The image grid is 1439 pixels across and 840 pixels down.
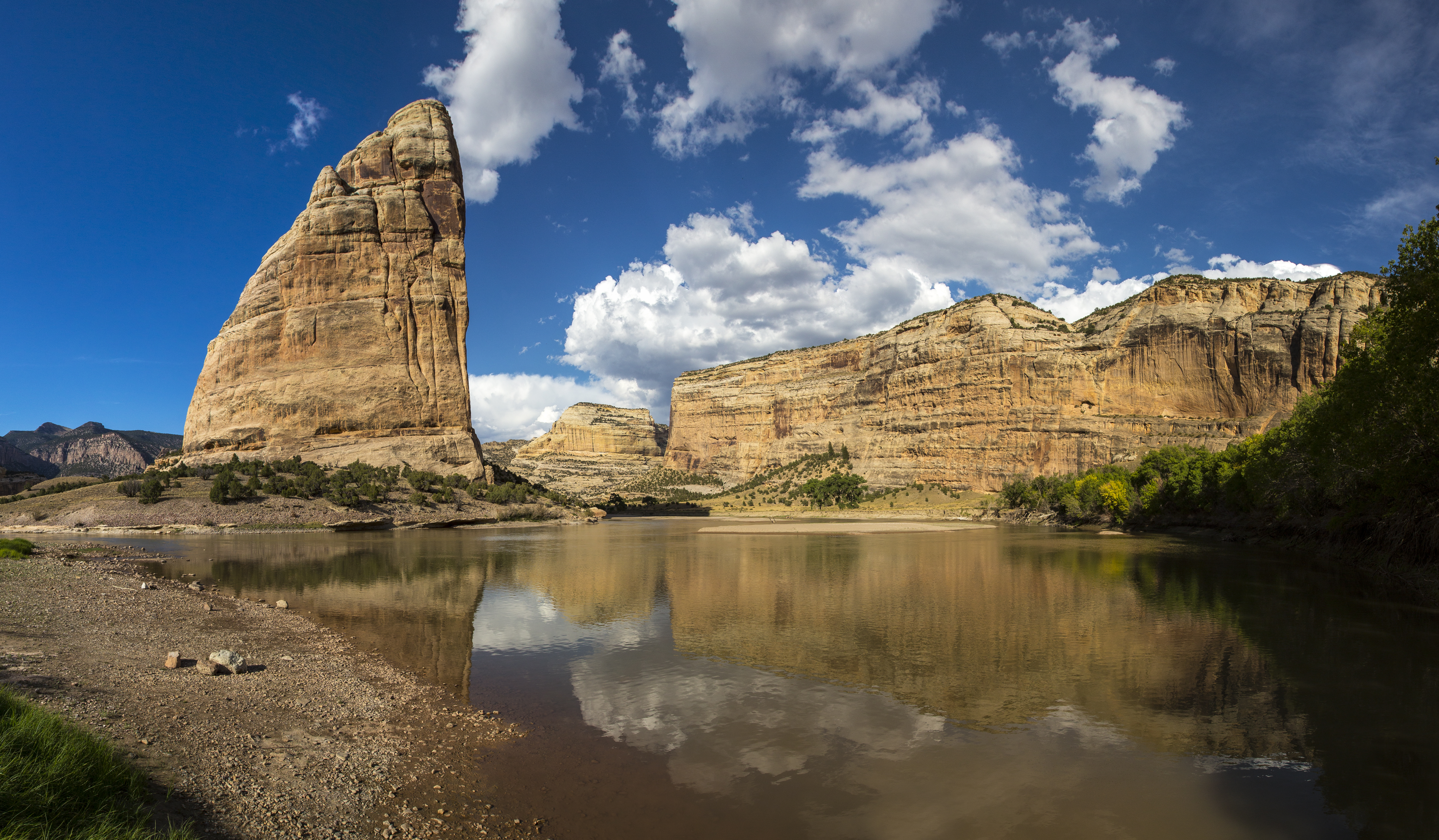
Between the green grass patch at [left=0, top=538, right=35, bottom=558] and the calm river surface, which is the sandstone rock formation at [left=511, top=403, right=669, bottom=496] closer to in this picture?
the green grass patch at [left=0, top=538, right=35, bottom=558]

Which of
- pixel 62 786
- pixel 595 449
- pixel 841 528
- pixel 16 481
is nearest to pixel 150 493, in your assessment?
pixel 16 481

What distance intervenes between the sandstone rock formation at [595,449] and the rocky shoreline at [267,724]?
A: 12059 cm

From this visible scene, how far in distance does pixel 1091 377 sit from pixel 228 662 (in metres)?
94.4

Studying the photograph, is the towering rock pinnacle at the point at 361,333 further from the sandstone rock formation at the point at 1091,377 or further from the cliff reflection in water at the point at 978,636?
the sandstone rock formation at the point at 1091,377

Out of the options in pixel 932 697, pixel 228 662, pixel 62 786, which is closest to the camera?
pixel 62 786

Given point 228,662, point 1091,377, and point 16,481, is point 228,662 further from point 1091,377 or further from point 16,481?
point 1091,377

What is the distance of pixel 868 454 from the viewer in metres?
99.3

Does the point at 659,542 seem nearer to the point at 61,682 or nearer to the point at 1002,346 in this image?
the point at 61,682

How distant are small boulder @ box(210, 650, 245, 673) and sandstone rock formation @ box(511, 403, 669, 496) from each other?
122549 mm

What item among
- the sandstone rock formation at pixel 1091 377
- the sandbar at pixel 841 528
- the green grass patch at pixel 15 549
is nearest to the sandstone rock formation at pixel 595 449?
the sandstone rock formation at pixel 1091 377

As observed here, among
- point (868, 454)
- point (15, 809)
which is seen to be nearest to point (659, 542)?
point (15, 809)

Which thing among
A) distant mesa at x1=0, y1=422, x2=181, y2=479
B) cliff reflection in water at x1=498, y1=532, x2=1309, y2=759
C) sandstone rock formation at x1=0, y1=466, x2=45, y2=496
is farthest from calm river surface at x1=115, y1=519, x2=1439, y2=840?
distant mesa at x1=0, y1=422, x2=181, y2=479

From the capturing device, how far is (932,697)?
34.4 feet

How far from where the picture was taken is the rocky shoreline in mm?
5801
